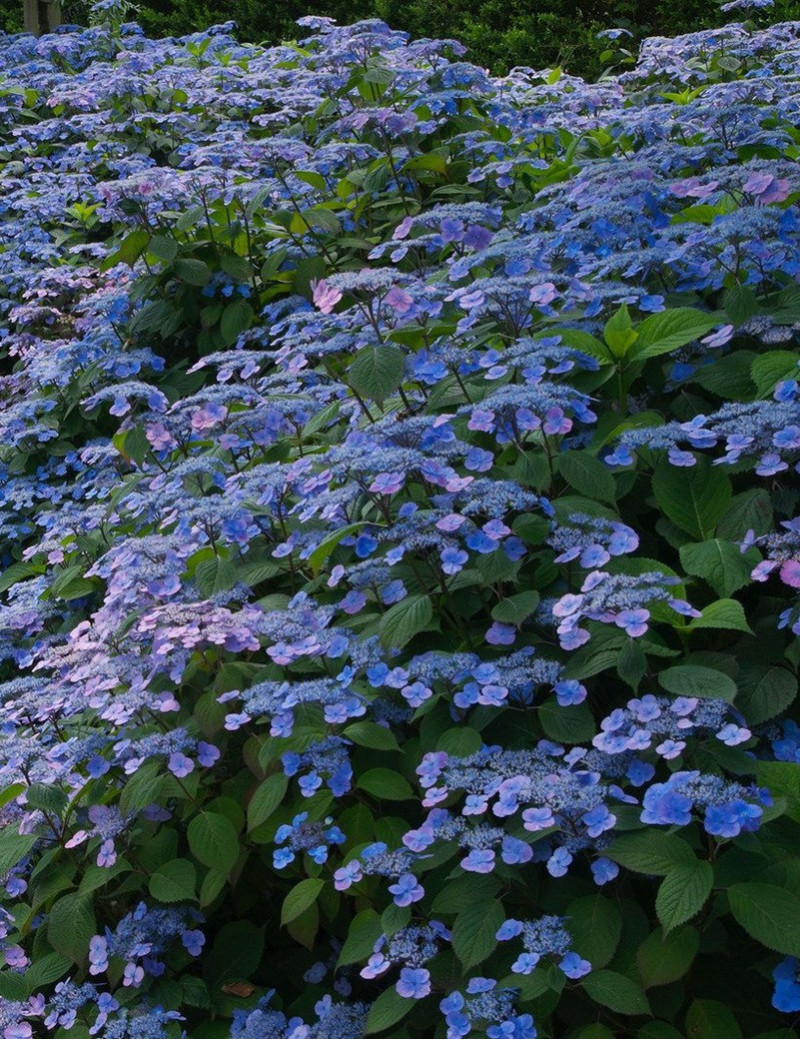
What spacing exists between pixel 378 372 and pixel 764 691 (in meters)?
1.03

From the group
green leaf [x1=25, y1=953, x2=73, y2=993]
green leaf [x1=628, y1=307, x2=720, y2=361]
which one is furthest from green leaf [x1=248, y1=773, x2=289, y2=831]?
green leaf [x1=628, y1=307, x2=720, y2=361]

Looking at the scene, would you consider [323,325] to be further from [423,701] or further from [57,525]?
[423,701]

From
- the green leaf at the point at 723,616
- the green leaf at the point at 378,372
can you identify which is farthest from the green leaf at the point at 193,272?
the green leaf at the point at 723,616

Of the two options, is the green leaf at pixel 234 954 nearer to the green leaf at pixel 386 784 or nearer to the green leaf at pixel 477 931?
the green leaf at pixel 386 784

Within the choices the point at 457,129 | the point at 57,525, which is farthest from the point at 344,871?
the point at 457,129

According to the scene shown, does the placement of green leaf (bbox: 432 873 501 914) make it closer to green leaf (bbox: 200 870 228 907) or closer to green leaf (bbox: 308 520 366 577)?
green leaf (bbox: 200 870 228 907)

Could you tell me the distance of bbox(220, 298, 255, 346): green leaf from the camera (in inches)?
160

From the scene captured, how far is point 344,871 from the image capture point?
6.19 ft

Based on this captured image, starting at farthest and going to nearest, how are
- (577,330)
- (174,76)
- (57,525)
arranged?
(174,76) → (57,525) → (577,330)

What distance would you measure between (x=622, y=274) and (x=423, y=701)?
124cm

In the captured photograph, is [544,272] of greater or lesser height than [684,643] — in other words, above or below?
above

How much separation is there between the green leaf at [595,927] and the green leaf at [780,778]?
0.30 meters

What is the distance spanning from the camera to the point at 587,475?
86.2 inches

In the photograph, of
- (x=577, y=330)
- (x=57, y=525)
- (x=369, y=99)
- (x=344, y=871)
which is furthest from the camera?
(x=369, y=99)
